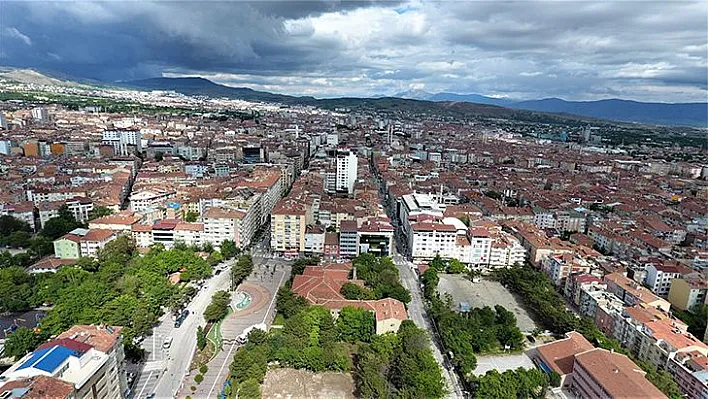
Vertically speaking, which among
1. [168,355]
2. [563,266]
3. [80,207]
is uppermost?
[80,207]

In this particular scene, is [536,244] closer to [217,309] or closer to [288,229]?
[288,229]

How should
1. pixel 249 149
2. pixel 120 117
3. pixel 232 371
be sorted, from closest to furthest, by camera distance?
pixel 232 371 < pixel 249 149 < pixel 120 117

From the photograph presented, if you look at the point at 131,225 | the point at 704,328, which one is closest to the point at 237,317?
the point at 131,225

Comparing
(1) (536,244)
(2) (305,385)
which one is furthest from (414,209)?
(2) (305,385)

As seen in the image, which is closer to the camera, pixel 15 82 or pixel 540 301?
pixel 540 301

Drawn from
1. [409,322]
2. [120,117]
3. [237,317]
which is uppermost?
[120,117]

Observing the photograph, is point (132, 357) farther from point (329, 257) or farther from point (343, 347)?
point (329, 257)

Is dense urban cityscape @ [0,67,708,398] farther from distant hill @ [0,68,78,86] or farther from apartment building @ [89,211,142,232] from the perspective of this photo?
distant hill @ [0,68,78,86]
